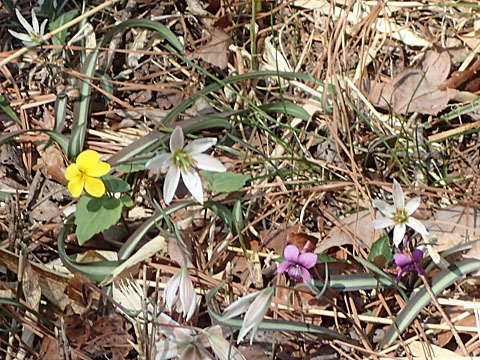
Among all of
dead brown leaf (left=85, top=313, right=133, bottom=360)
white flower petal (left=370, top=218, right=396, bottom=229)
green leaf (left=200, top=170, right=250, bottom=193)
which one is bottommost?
dead brown leaf (left=85, top=313, right=133, bottom=360)

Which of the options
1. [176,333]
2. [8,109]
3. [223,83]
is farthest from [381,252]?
[8,109]

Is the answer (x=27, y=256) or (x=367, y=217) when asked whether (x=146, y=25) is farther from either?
(x=367, y=217)

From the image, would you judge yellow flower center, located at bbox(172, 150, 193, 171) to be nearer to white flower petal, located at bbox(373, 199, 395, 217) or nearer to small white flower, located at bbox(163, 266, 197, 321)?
small white flower, located at bbox(163, 266, 197, 321)

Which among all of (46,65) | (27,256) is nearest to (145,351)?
(27,256)

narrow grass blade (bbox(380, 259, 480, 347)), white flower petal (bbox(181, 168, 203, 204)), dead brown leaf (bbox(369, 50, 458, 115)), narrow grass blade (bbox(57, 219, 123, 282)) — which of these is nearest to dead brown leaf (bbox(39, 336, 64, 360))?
narrow grass blade (bbox(57, 219, 123, 282))

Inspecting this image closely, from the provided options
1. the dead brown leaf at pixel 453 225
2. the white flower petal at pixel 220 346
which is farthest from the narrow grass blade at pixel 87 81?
the dead brown leaf at pixel 453 225

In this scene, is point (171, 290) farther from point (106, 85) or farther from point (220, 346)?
point (106, 85)
